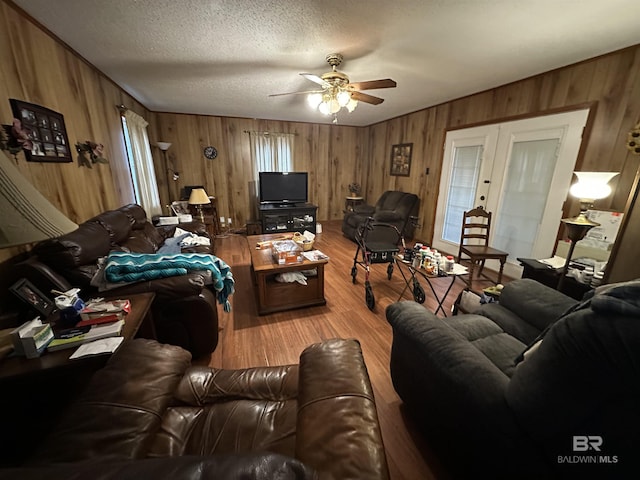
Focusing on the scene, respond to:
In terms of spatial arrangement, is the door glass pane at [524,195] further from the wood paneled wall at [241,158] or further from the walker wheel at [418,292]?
the wood paneled wall at [241,158]

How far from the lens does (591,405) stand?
2.20 ft

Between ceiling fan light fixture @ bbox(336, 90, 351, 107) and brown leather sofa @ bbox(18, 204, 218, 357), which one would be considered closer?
brown leather sofa @ bbox(18, 204, 218, 357)

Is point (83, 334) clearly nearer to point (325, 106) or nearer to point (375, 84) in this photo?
point (325, 106)

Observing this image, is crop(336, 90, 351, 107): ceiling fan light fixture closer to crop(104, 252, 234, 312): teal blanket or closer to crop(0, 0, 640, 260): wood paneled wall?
crop(104, 252, 234, 312): teal blanket

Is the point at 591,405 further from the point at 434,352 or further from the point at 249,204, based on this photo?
the point at 249,204

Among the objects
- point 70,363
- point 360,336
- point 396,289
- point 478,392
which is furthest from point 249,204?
point 478,392

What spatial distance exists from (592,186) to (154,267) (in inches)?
136

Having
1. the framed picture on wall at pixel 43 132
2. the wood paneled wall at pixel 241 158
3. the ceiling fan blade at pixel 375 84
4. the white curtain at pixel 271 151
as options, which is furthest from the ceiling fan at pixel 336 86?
the wood paneled wall at pixel 241 158

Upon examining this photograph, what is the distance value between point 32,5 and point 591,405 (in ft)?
11.4

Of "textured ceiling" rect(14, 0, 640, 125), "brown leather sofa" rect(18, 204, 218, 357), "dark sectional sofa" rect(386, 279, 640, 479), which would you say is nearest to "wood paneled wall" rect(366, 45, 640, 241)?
"textured ceiling" rect(14, 0, 640, 125)

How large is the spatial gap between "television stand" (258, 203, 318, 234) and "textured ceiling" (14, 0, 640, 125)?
7.41 feet

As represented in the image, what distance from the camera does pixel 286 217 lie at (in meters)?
5.05

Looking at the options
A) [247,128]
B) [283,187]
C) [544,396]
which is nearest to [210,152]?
[247,128]

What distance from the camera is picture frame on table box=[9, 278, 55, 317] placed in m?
1.19
